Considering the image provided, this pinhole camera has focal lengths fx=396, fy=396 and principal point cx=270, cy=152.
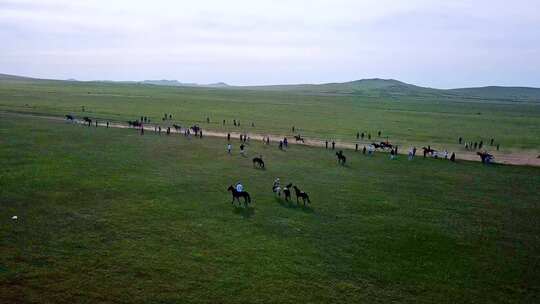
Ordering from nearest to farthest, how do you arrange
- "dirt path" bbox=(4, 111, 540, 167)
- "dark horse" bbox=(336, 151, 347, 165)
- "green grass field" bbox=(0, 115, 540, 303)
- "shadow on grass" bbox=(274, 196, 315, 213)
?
"green grass field" bbox=(0, 115, 540, 303) → "shadow on grass" bbox=(274, 196, 315, 213) → "dark horse" bbox=(336, 151, 347, 165) → "dirt path" bbox=(4, 111, 540, 167)

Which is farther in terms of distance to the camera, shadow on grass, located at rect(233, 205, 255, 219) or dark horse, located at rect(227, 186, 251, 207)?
dark horse, located at rect(227, 186, 251, 207)

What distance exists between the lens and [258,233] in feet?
61.6

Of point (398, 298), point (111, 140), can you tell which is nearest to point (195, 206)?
point (398, 298)

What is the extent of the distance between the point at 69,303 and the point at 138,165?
19439 millimetres

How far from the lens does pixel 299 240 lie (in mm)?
A: 18266

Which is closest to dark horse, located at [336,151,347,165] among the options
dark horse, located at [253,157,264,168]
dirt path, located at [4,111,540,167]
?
dark horse, located at [253,157,264,168]

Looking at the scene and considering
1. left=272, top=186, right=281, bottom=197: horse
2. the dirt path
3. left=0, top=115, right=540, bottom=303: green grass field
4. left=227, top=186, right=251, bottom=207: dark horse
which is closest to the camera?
left=0, top=115, right=540, bottom=303: green grass field

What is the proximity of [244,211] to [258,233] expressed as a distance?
3.06m

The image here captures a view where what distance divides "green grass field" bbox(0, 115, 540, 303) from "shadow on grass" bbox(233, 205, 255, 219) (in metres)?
0.16

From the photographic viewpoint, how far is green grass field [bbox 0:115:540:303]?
559 inches

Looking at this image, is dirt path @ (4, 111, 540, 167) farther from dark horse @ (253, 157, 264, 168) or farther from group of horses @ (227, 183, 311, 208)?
group of horses @ (227, 183, 311, 208)

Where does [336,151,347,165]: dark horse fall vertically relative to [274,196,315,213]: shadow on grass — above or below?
above

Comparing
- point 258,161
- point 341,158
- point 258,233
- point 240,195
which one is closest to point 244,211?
point 240,195

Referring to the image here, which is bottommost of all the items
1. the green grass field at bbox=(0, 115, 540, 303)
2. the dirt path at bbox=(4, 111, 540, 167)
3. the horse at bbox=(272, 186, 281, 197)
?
the green grass field at bbox=(0, 115, 540, 303)
